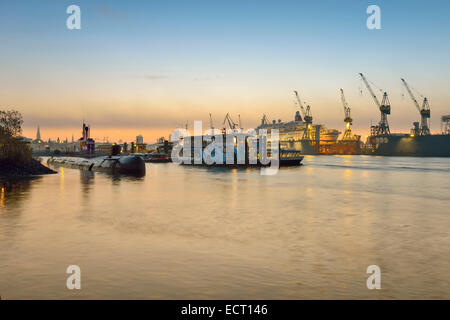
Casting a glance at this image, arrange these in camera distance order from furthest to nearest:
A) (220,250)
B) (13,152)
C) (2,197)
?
(13,152), (2,197), (220,250)

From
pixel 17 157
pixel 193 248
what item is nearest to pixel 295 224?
pixel 193 248

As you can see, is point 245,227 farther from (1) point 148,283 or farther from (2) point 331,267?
(1) point 148,283

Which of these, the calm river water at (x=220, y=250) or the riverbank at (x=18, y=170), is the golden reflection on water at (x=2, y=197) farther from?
the riverbank at (x=18, y=170)

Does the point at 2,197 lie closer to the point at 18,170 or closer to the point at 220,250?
the point at 220,250

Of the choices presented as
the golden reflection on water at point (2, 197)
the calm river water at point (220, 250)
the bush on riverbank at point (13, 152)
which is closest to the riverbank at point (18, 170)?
the bush on riverbank at point (13, 152)

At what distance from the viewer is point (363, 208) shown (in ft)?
132

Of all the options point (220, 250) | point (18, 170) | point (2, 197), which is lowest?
point (220, 250)

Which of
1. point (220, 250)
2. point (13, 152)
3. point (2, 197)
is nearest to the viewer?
point (220, 250)

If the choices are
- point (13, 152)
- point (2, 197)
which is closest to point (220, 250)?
point (2, 197)

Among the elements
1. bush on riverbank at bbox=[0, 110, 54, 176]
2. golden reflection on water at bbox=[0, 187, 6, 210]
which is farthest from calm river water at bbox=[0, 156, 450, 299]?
bush on riverbank at bbox=[0, 110, 54, 176]

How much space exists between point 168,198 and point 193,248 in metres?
25.7

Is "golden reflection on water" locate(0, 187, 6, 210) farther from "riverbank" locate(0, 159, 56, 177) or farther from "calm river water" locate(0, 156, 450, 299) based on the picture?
"riverbank" locate(0, 159, 56, 177)

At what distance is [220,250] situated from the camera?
20812mm

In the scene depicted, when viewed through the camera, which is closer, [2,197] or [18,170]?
[2,197]
